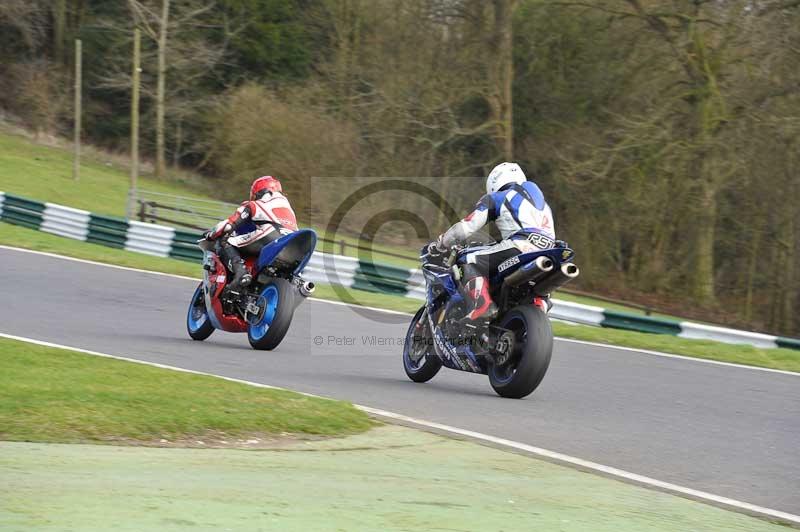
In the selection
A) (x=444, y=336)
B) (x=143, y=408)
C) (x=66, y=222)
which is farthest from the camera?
(x=66, y=222)

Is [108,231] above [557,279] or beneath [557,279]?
above

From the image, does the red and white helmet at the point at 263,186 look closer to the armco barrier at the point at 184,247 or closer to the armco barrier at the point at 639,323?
the armco barrier at the point at 639,323

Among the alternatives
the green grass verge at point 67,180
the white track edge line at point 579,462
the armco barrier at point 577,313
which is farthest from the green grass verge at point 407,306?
the green grass verge at point 67,180

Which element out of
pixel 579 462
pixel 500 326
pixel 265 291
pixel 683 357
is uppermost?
pixel 265 291

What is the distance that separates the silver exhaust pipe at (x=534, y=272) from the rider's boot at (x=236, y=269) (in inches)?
150

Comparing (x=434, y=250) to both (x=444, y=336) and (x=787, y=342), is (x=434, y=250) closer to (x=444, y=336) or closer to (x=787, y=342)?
(x=444, y=336)

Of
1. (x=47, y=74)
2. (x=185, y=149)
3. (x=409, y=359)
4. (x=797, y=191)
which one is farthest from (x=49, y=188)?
(x=409, y=359)

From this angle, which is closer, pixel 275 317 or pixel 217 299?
pixel 275 317

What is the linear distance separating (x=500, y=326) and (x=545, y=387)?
1495mm

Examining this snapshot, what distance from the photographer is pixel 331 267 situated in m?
22.6

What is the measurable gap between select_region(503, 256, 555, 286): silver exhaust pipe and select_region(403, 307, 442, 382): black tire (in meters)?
1.38

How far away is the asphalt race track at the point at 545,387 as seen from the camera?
8.27m

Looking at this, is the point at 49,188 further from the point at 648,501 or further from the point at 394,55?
the point at 648,501

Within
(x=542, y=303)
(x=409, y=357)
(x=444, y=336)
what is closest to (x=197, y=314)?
(x=409, y=357)
